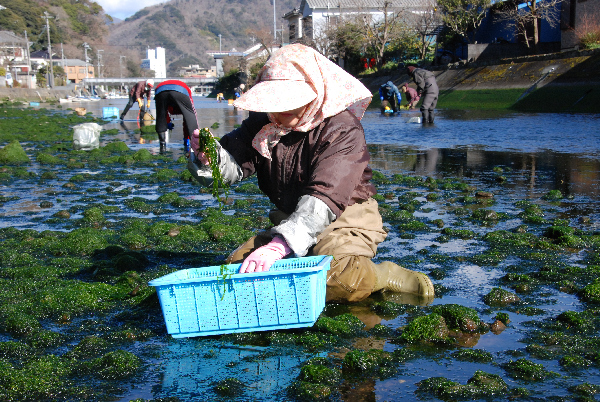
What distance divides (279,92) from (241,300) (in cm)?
119

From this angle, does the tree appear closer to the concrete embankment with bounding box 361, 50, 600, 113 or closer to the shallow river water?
the concrete embankment with bounding box 361, 50, 600, 113

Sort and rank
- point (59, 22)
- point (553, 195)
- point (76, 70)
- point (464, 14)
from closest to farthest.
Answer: point (553, 195)
point (464, 14)
point (76, 70)
point (59, 22)

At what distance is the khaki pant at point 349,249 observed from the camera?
3584mm

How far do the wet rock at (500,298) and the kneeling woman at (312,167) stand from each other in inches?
14.8

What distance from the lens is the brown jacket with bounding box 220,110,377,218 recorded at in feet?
11.1

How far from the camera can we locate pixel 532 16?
31016mm

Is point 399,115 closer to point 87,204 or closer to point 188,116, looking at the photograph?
point 188,116

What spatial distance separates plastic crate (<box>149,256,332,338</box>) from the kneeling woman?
12cm

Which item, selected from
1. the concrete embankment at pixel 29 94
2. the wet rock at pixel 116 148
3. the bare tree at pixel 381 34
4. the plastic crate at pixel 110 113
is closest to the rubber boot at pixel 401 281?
the wet rock at pixel 116 148

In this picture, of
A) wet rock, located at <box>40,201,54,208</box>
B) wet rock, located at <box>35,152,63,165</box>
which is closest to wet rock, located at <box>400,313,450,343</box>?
wet rock, located at <box>40,201,54,208</box>

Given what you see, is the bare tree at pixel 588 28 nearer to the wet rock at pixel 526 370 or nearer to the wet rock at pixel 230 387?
the wet rock at pixel 526 370

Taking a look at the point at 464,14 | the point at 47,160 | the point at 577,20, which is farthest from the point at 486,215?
the point at 464,14

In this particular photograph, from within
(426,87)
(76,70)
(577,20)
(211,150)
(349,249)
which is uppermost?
(76,70)

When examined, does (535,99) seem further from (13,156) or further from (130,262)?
(130,262)
